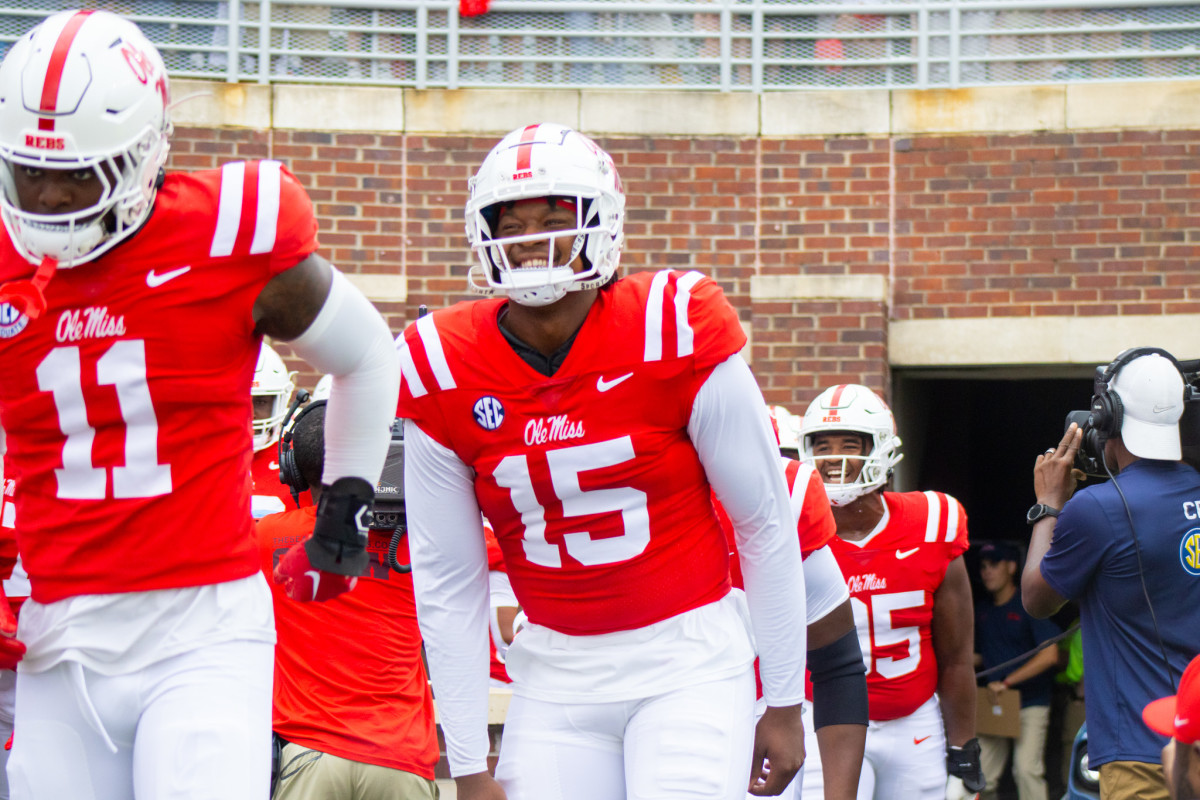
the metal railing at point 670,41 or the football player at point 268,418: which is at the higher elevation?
the metal railing at point 670,41

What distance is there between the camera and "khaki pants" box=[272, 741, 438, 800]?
4246 millimetres

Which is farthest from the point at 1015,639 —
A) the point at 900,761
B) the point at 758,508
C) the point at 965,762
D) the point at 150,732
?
the point at 150,732

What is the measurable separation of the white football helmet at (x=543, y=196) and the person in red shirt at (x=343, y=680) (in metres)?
1.47

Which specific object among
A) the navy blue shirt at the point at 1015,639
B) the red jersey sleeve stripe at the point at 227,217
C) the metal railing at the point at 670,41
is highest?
the metal railing at the point at 670,41

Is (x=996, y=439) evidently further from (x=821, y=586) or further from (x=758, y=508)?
(x=758, y=508)

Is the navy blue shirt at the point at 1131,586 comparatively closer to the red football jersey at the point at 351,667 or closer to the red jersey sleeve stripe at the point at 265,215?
the red football jersey at the point at 351,667

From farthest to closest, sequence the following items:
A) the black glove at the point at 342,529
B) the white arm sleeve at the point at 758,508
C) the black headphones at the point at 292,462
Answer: the black headphones at the point at 292,462 < the white arm sleeve at the point at 758,508 < the black glove at the point at 342,529

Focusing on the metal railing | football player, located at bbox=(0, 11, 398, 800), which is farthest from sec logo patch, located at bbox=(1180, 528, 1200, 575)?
the metal railing

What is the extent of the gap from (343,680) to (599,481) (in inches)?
69.2

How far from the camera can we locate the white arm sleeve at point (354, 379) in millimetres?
2719

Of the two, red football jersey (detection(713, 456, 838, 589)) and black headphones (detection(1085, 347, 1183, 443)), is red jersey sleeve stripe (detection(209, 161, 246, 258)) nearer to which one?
red football jersey (detection(713, 456, 838, 589))

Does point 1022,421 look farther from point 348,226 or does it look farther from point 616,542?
point 616,542

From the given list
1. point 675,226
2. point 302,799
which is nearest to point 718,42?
point 675,226

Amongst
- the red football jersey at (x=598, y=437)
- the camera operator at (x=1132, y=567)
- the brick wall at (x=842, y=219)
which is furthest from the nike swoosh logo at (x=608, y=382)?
the brick wall at (x=842, y=219)
